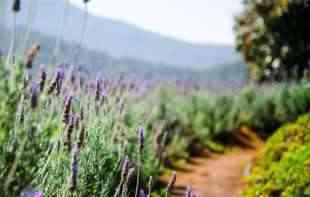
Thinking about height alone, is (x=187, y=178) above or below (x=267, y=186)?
below

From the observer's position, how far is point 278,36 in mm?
19422

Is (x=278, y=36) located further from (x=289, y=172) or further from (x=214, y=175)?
(x=289, y=172)

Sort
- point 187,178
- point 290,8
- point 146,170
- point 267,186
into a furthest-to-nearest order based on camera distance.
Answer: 1. point 290,8
2. point 187,178
3. point 146,170
4. point 267,186

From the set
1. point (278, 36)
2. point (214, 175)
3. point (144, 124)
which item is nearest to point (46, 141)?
point (144, 124)

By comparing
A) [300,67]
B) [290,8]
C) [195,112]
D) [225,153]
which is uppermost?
[290,8]

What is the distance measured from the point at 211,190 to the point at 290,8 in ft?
44.0

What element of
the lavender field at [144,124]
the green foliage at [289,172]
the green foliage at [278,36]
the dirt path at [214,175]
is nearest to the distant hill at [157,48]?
the green foliage at [278,36]

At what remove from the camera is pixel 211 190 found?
6855 mm

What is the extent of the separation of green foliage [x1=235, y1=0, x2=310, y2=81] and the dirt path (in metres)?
9.82

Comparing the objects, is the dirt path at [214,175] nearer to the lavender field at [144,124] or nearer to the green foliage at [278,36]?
the lavender field at [144,124]

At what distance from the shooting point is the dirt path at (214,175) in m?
6.74

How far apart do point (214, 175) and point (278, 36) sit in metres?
12.4

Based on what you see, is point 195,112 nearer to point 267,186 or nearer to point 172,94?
point 172,94

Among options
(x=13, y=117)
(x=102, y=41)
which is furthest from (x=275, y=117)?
(x=102, y=41)
